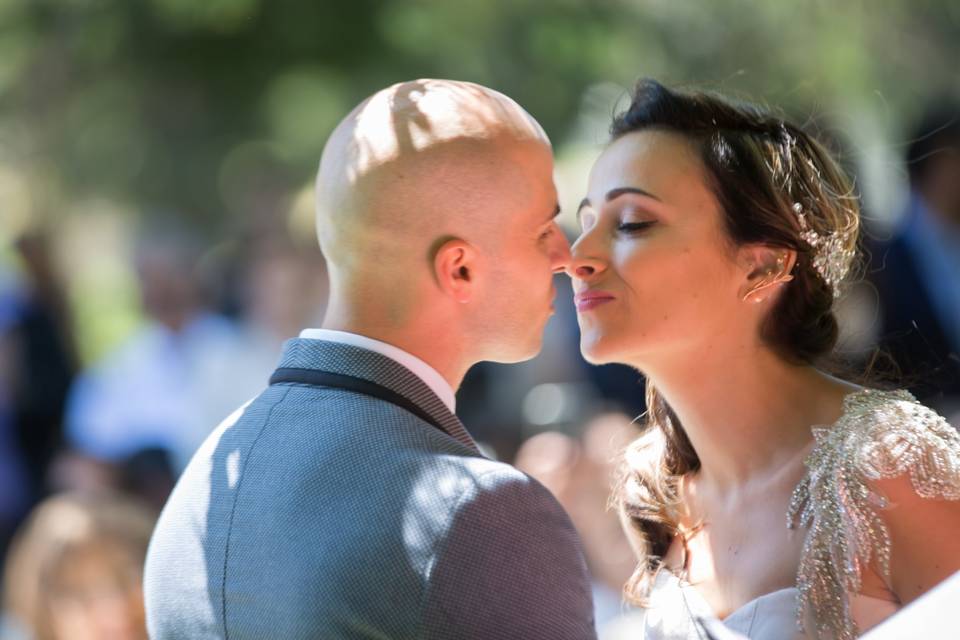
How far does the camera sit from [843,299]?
10.9 ft

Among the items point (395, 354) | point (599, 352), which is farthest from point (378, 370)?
point (599, 352)

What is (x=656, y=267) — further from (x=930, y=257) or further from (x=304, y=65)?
(x=304, y=65)

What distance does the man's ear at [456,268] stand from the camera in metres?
2.58

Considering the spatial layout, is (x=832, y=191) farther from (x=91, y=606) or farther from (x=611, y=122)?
(x=91, y=606)

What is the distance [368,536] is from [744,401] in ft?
3.97

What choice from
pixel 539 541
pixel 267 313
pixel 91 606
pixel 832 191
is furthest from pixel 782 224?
pixel 267 313

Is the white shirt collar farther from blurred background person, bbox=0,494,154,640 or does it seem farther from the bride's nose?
blurred background person, bbox=0,494,154,640

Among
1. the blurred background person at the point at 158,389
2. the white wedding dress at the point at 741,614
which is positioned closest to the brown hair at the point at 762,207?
the white wedding dress at the point at 741,614

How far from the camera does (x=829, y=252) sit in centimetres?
315

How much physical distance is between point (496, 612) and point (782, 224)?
4.33 feet

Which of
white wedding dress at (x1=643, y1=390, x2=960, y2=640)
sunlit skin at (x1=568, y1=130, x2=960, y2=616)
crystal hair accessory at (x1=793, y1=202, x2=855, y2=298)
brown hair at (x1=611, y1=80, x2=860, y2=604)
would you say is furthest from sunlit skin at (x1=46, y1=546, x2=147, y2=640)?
crystal hair accessory at (x1=793, y1=202, x2=855, y2=298)

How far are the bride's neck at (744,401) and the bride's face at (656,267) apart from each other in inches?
2.4

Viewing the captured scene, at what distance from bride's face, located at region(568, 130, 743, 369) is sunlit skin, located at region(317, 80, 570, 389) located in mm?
350

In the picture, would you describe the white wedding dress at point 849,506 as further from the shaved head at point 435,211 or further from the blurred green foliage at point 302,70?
the blurred green foliage at point 302,70
